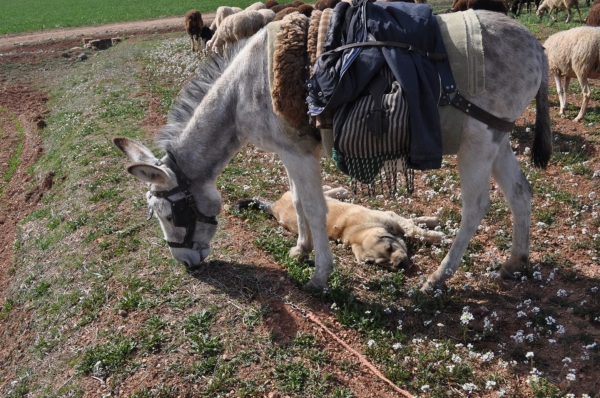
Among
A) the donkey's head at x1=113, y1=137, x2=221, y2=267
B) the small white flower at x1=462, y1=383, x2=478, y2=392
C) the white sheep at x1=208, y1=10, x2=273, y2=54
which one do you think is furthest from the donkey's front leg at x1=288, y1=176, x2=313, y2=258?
the white sheep at x1=208, y1=10, x2=273, y2=54

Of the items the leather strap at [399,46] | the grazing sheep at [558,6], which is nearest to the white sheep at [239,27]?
the grazing sheep at [558,6]

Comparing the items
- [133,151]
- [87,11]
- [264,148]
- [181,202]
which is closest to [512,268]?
[264,148]

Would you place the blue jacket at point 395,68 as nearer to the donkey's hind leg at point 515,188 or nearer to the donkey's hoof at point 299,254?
the donkey's hind leg at point 515,188

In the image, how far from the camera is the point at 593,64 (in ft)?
31.3

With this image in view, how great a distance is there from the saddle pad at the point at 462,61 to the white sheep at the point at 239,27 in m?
14.2

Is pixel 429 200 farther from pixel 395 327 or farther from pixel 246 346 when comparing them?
pixel 246 346

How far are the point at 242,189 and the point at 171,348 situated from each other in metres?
3.64

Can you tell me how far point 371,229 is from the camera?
5879mm

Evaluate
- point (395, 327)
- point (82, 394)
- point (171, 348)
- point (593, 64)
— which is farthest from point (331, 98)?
point (593, 64)

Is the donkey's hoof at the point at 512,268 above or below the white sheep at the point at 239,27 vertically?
below

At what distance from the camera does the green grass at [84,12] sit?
126ft

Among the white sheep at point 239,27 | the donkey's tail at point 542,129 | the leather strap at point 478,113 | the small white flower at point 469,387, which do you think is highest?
the leather strap at point 478,113

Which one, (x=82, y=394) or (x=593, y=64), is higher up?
(x=593, y=64)

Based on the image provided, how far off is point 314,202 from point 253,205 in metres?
2.36
